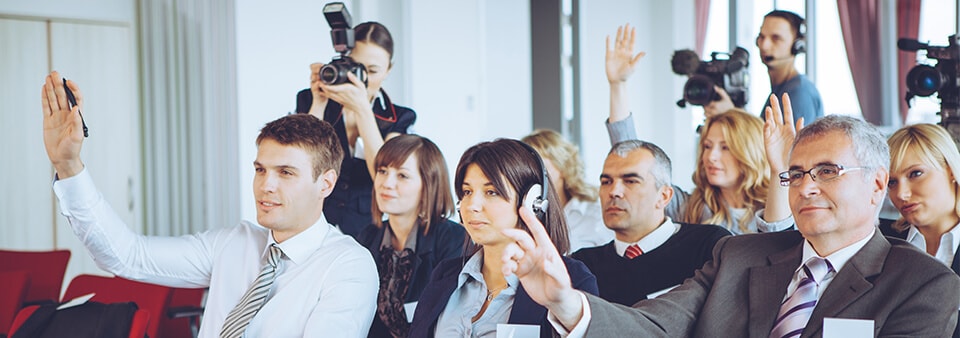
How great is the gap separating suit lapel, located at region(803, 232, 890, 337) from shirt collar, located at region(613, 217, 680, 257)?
1.06m

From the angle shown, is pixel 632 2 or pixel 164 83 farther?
pixel 632 2

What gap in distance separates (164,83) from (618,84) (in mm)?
4345

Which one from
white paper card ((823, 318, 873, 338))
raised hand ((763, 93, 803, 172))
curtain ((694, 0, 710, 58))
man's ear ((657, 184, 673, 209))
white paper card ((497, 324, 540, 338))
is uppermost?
curtain ((694, 0, 710, 58))

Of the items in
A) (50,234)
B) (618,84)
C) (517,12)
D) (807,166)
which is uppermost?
(517,12)

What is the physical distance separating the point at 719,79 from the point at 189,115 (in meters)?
4.07

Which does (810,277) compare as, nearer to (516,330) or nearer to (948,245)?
(516,330)

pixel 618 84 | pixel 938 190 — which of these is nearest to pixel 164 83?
pixel 618 84

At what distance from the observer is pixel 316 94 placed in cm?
410

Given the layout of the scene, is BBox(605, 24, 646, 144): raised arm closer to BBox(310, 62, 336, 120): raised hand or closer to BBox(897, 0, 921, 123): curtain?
BBox(310, 62, 336, 120): raised hand

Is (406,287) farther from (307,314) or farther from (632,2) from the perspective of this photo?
(632,2)

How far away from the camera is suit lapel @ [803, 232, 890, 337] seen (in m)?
2.05

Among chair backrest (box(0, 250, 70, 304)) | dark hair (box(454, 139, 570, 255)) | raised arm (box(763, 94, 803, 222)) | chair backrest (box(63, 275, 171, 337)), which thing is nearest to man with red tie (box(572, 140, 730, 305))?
raised arm (box(763, 94, 803, 222))

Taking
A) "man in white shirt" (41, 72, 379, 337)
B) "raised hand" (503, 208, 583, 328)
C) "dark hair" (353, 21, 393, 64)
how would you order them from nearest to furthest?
"raised hand" (503, 208, 583, 328), "man in white shirt" (41, 72, 379, 337), "dark hair" (353, 21, 393, 64)

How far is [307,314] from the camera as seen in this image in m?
2.66
